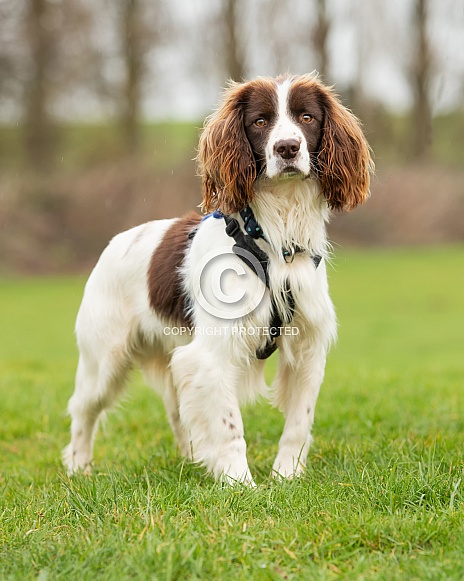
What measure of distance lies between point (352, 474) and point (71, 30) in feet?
82.9

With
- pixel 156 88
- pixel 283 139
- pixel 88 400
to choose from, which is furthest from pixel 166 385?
pixel 156 88

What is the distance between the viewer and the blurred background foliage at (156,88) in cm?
2541

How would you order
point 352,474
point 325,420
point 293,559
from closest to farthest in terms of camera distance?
1. point 293,559
2. point 352,474
3. point 325,420

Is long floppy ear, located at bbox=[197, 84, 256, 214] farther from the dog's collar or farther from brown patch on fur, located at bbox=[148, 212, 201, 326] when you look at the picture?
brown patch on fur, located at bbox=[148, 212, 201, 326]

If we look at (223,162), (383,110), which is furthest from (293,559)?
(383,110)

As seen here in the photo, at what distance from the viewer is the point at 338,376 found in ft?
26.3

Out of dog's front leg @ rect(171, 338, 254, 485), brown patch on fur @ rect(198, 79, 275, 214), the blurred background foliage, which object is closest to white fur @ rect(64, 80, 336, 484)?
dog's front leg @ rect(171, 338, 254, 485)

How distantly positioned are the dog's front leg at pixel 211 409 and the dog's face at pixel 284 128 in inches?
38.2

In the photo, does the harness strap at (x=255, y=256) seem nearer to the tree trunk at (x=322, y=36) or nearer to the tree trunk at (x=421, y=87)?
the tree trunk at (x=322, y=36)

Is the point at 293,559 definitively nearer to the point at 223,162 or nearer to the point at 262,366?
the point at 262,366

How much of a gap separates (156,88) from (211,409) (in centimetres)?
2428

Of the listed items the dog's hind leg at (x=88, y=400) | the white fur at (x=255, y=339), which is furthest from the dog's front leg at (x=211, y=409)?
the dog's hind leg at (x=88, y=400)

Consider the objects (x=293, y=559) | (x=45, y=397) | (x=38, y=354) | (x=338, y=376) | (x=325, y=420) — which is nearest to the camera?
(x=293, y=559)

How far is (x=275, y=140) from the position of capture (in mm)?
3801
